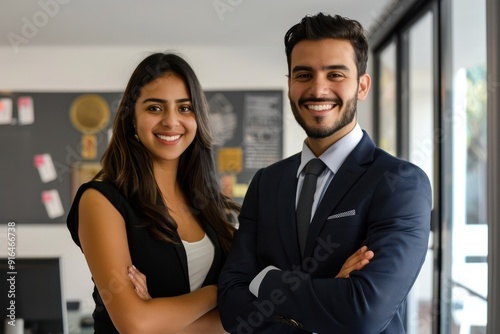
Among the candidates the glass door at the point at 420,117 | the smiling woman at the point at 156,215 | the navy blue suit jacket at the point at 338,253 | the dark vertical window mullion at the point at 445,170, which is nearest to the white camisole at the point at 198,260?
the smiling woman at the point at 156,215

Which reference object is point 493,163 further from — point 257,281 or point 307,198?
point 257,281

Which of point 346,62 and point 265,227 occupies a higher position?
point 346,62

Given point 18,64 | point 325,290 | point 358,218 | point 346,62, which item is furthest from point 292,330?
point 18,64

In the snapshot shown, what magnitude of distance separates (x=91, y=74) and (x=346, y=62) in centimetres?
469

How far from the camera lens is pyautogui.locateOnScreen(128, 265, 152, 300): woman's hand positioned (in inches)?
72.2

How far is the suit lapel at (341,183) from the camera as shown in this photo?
5.48 feet

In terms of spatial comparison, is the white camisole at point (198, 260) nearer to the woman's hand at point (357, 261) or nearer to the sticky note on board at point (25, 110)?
the woman's hand at point (357, 261)

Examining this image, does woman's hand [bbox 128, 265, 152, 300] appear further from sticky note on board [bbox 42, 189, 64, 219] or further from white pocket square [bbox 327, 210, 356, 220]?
sticky note on board [bbox 42, 189, 64, 219]

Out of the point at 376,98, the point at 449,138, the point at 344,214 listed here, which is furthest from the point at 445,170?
the point at 376,98

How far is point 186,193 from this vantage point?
2.19 m

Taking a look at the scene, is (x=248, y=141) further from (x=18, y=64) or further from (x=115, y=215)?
(x=115, y=215)

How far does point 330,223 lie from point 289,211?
0.48 ft

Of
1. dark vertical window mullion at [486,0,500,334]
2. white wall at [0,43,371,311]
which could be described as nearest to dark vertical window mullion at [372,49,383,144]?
white wall at [0,43,371,311]

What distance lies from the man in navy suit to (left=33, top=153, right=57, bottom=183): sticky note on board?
4502mm
